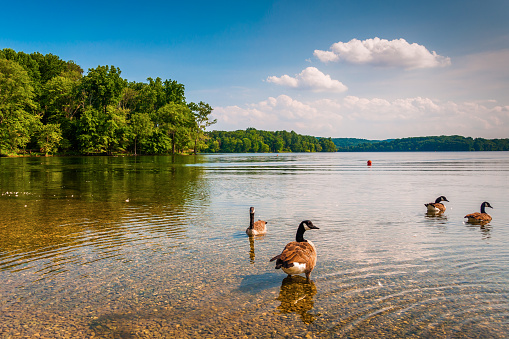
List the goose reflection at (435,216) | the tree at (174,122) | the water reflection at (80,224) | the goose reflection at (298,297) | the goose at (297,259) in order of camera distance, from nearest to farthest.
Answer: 1. the goose reflection at (298,297)
2. the goose at (297,259)
3. the water reflection at (80,224)
4. the goose reflection at (435,216)
5. the tree at (174,122)

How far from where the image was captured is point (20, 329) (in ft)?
21.2

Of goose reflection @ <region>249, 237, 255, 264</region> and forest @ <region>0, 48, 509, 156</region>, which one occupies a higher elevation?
forest @ <region>0, 48, 509, 156</region>

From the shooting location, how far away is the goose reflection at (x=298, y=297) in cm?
741

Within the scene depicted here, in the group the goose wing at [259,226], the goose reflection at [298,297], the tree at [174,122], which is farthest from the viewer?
the tree at [174,122]

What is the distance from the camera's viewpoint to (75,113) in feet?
391

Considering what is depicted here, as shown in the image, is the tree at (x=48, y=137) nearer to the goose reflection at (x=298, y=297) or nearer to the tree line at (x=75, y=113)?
the tree line at (x=75, y=113)

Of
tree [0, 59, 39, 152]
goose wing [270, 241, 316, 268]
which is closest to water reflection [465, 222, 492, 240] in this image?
goose wing [270, 241, 316, 268]

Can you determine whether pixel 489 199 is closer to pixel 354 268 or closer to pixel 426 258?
pixel 426 258

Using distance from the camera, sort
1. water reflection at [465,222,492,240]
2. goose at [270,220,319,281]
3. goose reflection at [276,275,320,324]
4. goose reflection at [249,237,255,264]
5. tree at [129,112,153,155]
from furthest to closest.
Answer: tree at [129,112,153,155], water reflection at [465,222,492,240], goose reflection at [249,237,255,264], goose at [270,220,319,281], goose reflection at [276,275,320,324]

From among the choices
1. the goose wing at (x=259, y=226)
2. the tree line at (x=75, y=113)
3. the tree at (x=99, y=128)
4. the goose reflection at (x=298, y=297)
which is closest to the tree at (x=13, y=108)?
the tree line at (x=75, y=113)

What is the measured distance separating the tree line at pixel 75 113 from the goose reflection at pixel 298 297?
10247 cm

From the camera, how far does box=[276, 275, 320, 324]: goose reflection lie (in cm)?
741

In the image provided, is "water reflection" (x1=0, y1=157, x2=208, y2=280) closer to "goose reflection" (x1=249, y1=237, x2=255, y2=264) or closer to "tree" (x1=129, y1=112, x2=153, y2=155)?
"goose reflection" (x1=249, y1=237, x2=255, y2=264)

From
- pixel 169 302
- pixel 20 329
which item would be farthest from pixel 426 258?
pixel 20 329
